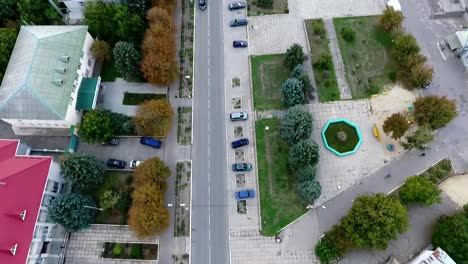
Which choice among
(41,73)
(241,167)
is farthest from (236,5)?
(41,73)

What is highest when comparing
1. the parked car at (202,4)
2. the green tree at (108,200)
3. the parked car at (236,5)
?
the parked car at (202,4)

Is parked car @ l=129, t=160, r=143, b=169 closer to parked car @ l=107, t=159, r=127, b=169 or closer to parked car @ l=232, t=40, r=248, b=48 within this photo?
parked car @ l=107, t=159, r=127, b=169

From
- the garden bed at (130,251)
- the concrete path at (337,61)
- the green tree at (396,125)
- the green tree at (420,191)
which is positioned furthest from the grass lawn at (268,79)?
the garden bed at (130,251)

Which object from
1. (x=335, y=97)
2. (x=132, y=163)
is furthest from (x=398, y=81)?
(x=132, y=163)

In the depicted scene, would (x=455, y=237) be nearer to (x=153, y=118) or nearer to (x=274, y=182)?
(x=274, y=182)

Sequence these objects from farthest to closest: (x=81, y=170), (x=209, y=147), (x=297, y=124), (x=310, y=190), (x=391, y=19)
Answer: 1. (x=391, y=19)
2. (x=209, y=147)
3. (x=297, y=124)
4. (x=81, y=170)
5. (x=310, y=190)

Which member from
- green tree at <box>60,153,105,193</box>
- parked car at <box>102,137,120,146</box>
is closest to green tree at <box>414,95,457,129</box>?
parked car at <box>102,137,120,146</box>

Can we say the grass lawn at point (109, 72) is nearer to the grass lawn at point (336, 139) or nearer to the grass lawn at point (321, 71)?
the grass lawn at point (321, 71)
